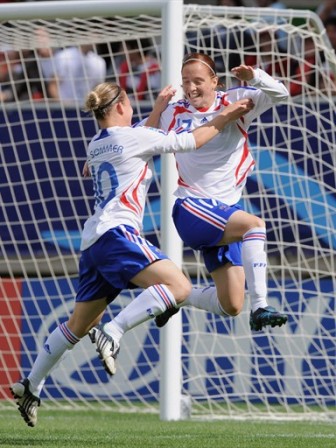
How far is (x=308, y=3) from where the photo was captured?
1497 cm

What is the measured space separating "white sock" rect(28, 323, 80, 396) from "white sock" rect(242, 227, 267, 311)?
1079mm

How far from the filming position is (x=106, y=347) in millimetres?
6203

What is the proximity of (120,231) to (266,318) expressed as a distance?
968 mm

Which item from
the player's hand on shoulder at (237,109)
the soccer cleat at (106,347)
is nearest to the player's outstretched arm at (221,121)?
the player's hand on shoulder at (237,109)

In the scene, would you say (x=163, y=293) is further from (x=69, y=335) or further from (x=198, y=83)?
(x=198, y=83)

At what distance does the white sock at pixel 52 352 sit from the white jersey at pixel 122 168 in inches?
23.0

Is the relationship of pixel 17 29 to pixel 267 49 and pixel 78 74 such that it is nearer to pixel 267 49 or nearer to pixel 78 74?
pixel 78 74

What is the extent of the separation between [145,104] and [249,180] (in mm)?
1153

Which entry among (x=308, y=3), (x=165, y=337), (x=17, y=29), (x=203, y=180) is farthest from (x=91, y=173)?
(x=308, y=3)

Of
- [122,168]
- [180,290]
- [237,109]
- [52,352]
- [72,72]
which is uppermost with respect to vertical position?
[237,109]

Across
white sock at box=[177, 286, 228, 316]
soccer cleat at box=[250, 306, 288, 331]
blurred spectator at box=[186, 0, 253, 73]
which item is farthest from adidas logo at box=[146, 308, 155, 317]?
blurred spectator at box=[186, 0, 253, 73]

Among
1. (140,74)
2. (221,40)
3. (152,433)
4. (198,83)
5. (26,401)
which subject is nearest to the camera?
(26,401)

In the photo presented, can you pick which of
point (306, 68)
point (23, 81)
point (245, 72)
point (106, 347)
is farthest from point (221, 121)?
point (23, 81)

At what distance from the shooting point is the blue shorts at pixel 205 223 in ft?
22.5
